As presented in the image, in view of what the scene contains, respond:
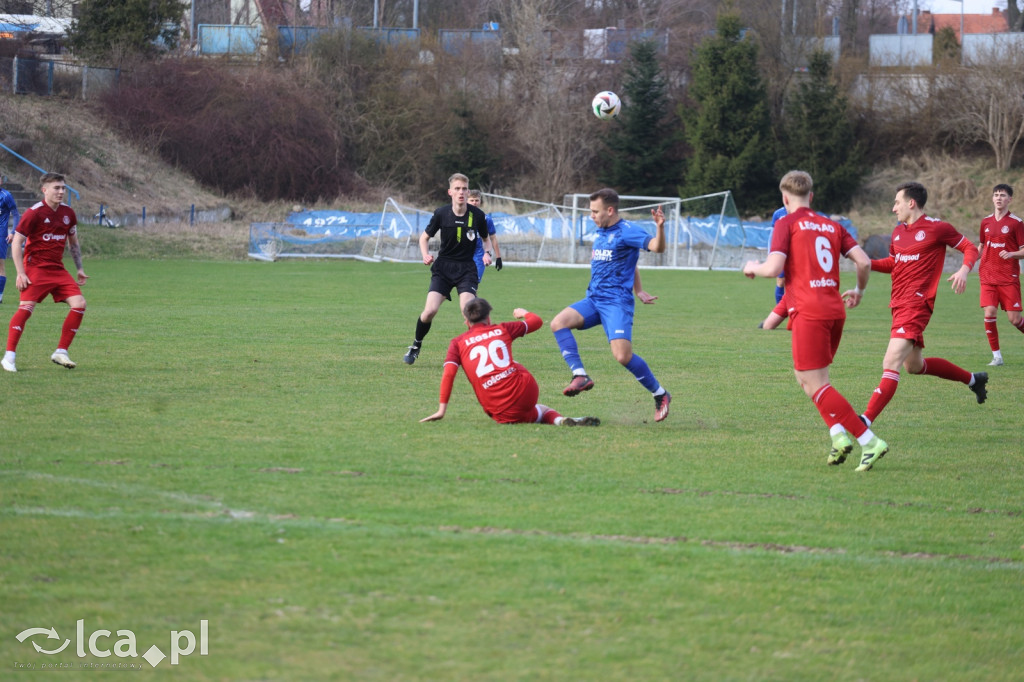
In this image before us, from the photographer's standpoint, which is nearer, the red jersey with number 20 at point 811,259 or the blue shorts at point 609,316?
the red jersey with number 20 at point 811,259

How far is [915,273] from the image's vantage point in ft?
26.8

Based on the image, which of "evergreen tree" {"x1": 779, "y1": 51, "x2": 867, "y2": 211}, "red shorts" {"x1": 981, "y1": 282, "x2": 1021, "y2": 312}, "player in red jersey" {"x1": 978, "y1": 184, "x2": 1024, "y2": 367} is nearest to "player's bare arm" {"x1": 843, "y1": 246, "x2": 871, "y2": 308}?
"player in red jersey" {"x1": 978, "y1": 184, "x2": 1024, "y2": 367}

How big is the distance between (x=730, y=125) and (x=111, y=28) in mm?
27503

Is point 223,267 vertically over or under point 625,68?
under

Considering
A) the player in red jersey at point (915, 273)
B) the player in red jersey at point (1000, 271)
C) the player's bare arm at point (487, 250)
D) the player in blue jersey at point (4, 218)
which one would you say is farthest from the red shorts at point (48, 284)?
the player in red jersey at point (1000, 271)

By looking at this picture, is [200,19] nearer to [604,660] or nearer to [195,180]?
[195,180]

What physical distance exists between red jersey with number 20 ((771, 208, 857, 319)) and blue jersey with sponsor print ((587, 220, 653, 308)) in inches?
74.2

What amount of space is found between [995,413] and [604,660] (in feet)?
22.1

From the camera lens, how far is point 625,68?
4925 centimetres

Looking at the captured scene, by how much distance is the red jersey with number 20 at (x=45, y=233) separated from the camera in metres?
9.99

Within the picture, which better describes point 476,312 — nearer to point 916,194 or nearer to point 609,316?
point 609,316

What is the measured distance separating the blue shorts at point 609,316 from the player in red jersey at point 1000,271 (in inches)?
225

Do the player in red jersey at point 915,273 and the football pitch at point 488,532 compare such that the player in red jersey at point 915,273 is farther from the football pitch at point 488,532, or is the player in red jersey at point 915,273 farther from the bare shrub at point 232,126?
the bare shrub at point 232,126

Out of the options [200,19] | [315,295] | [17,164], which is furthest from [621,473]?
[200,19]
